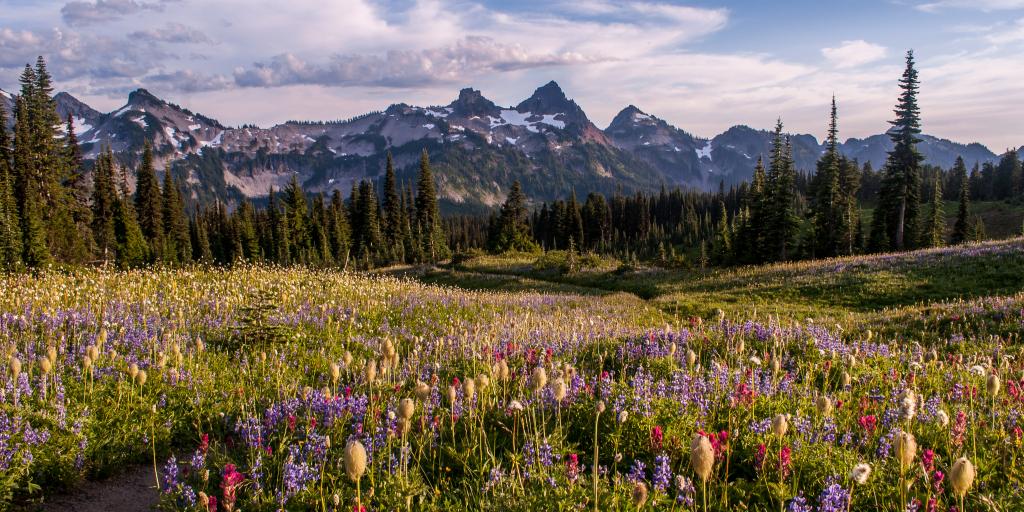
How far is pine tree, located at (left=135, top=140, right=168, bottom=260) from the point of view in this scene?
82062 millimetres

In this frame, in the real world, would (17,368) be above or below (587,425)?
above

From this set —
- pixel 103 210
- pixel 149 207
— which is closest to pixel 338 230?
pixel 149 207

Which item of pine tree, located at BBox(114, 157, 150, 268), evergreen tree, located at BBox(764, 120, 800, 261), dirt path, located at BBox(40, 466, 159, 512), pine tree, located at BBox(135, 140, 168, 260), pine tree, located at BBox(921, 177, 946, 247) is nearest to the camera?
dirt path, located at BBox(40, 466, 159, 512)

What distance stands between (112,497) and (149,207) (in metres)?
95.4

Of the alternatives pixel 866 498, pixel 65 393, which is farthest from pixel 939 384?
pixel 65 393

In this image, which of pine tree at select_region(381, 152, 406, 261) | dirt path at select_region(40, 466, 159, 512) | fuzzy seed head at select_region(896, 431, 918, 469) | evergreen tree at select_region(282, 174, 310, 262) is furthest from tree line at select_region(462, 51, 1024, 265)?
fuzzy seed head at select_region(896, 431, 918, 469)

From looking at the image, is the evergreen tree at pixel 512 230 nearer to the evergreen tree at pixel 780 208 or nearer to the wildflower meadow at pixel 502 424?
the evergreen tree at pixel 780 208

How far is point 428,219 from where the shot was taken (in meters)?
80.0

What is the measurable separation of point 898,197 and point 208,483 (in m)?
59.4

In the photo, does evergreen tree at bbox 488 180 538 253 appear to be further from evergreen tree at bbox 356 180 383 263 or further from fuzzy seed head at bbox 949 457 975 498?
fuzzy seed head at bbox 949 457 975 498

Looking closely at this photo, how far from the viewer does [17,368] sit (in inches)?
201

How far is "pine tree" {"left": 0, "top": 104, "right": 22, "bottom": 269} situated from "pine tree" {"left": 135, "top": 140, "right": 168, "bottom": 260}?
3104 cm

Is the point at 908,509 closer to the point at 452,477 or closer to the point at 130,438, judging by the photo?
the point at 452,477

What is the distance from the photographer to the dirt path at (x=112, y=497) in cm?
490
